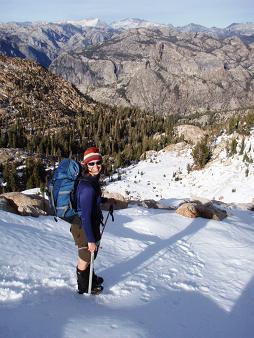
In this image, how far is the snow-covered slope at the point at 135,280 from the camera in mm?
6055

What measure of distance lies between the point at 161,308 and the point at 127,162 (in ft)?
204

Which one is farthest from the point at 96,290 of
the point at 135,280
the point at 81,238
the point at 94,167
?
the point at 94,167

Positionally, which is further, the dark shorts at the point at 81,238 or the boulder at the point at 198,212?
the boulder at the point at 198,212

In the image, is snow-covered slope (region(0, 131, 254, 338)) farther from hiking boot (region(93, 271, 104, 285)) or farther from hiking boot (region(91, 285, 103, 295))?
hiking boot (region(93, 271, 104, 285))

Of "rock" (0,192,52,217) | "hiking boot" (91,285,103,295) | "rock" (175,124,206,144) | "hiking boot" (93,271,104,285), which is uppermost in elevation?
"hiking boot" (93,271,104,285)

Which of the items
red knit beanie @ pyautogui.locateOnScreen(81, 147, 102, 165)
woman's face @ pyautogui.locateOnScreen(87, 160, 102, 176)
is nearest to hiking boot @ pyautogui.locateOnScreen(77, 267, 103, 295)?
woman's face @ pyautogui.locateOnScreen(87, 160, 102, 176)

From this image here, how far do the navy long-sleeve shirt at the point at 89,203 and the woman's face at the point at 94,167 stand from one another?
6.6 inches

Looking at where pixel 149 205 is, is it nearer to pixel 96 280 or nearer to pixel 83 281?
pixel 96 280

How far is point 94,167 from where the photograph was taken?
22.0 feet

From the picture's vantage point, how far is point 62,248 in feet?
30.8

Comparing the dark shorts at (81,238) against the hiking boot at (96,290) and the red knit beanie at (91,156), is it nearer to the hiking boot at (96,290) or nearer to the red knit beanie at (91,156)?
the hiking boot at (96,290)

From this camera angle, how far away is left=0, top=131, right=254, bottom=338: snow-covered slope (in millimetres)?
6055

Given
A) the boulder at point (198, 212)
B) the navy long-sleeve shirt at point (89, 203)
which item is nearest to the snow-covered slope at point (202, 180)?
the boulder at point (198, 212)

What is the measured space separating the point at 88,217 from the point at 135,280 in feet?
8.22
